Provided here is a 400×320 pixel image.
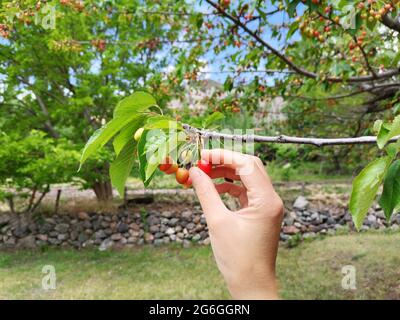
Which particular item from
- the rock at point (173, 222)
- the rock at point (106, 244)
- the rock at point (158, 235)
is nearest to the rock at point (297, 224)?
the rock at point (173, 222)

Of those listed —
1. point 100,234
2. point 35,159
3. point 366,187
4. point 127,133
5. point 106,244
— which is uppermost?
point 127,133

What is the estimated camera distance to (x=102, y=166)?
7.28 metres

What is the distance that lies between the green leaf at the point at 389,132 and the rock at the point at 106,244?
21.5ft

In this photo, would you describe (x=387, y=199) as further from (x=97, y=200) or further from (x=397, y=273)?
(x=97, y=200)

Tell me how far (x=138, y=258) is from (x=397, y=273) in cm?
375

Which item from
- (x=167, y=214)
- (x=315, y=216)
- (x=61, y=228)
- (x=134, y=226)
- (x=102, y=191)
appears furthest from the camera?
(x=102, y=191)

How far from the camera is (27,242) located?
698 cm

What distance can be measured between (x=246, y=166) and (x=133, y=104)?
11.7 inches

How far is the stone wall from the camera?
7.09 metres

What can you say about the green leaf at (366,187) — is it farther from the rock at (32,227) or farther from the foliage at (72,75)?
the rock at (32,227)

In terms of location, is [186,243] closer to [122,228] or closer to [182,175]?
[122,228]

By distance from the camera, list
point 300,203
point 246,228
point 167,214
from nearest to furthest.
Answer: point 246,228 → point 167,214 → point 300,203

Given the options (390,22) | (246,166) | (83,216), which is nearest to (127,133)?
(246,166)

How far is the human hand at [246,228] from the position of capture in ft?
2.78
